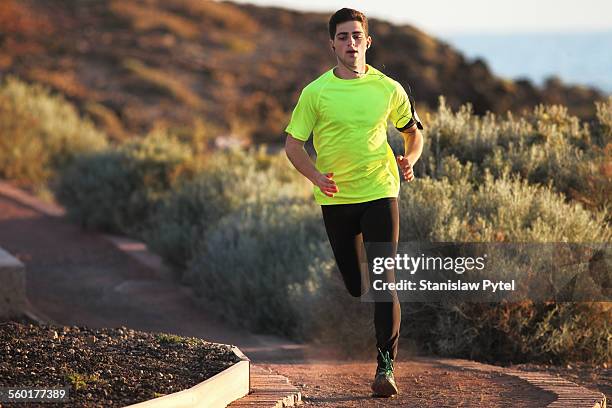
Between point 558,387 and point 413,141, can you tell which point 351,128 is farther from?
point 558,387

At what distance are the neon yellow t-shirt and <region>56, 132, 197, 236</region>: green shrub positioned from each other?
8277mm

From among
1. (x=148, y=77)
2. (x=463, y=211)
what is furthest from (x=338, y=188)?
(x=148, y=77)

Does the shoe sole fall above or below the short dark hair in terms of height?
below

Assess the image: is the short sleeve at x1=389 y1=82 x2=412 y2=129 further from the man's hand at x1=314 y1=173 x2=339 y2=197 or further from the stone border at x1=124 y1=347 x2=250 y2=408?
the stone border at x1=124 y1=347 x2=250 y2=408

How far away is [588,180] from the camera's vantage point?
376 inches

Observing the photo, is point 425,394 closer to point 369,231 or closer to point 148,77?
point 369,231

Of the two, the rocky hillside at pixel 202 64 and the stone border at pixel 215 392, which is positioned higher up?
the rocky hillside at pixel 202 64

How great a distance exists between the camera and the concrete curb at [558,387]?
647cm

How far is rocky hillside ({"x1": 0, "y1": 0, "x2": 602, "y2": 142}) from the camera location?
34219mm

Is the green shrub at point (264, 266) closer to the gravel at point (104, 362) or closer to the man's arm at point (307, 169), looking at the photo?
the gravel at point (104, 362)

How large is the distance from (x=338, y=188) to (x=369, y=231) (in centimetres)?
28

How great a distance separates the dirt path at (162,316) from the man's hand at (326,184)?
116 cm

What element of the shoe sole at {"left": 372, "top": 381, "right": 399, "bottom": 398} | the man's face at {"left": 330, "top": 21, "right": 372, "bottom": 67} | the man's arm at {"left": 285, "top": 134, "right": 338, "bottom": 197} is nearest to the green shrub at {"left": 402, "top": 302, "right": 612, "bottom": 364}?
the shoe sole at {"left": 372, "top": 381, "right": 399, "bottom": 398}

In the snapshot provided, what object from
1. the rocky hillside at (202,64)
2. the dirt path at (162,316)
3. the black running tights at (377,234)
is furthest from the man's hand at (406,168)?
the rocky hillside at (202,64)
